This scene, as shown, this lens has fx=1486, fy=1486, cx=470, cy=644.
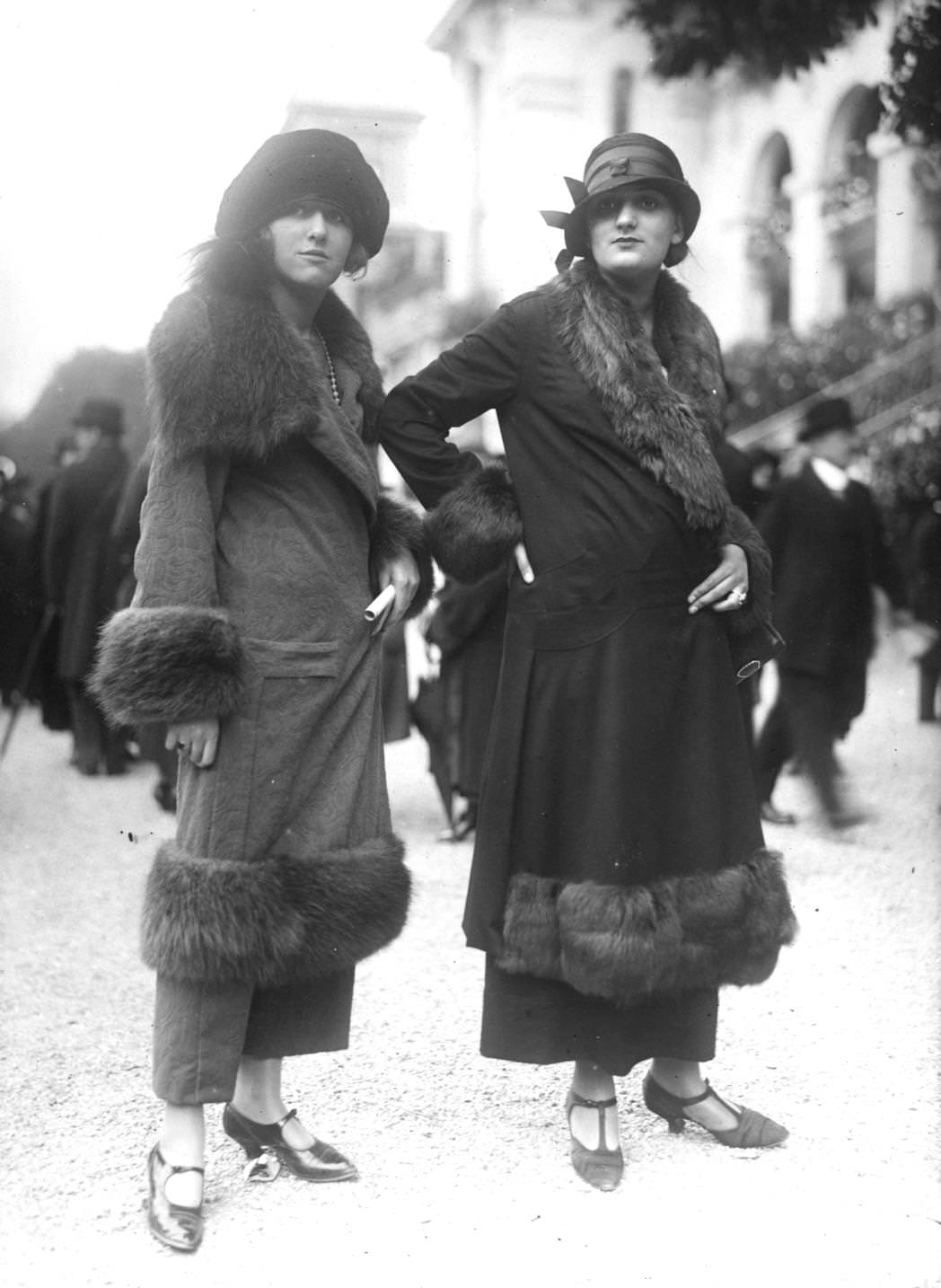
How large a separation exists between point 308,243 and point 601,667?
1045mm

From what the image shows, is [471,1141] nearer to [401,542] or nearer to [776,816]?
[401,542]

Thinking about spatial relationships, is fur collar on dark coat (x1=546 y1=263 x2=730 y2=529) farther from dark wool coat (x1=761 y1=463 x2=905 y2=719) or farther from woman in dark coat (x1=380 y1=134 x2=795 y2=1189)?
dark wool coat (x1=761 y1=463 x2=905 y2=719)

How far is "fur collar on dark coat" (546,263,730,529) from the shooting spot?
309 cm

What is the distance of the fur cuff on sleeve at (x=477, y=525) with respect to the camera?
3.18 m

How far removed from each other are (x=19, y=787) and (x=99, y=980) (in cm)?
405

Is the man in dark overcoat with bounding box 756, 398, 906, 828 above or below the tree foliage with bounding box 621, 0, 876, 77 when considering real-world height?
below

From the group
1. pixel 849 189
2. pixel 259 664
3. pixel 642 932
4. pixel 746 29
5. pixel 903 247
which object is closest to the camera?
pixel 259 664

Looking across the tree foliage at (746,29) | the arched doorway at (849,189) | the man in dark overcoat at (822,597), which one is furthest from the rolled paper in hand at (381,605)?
the arched doorway at (849,189)

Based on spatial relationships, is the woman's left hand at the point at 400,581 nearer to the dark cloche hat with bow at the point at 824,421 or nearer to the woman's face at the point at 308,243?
the woman's face at the point at 308,243

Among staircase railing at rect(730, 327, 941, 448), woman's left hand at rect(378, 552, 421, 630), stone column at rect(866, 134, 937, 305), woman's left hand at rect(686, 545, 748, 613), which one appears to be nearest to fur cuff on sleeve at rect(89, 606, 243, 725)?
woman's left hand at rect(378, 552, 421, 630)

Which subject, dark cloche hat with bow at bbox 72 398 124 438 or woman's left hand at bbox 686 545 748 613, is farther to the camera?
dark cloche hat with bow at bbox 72 398 124 438

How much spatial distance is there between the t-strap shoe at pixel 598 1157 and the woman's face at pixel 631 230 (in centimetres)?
179

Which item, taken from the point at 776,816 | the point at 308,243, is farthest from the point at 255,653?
the point at 776,816

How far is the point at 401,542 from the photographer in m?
3.22
